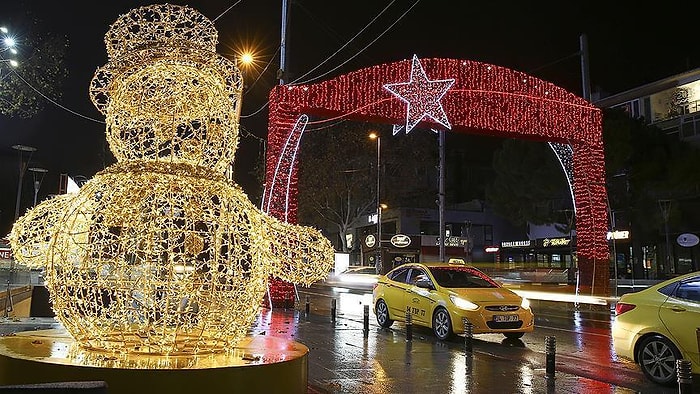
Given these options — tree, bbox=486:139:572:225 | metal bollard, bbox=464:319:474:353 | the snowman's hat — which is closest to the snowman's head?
the snowman's hat

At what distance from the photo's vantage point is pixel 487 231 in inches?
2000

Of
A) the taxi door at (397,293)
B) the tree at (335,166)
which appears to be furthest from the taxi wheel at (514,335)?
the tree at (335,166)

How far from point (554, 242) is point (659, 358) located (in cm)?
3509

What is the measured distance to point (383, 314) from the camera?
1441 centimetres

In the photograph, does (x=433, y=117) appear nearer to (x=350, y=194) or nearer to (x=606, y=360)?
(x=606, y=360)

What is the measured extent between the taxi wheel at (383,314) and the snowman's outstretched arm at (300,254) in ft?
27.1

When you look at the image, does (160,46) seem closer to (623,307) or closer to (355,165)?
(623,307)

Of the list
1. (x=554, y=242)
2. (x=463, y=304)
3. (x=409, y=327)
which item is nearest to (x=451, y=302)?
(x=463, y=304)

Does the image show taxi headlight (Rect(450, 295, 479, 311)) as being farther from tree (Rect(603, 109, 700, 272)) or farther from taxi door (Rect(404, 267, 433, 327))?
tree (Rect(603, 109, 700, 272))

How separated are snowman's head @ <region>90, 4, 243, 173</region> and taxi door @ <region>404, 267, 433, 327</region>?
744 centimetres

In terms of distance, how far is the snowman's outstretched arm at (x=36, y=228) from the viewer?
19.0 feet

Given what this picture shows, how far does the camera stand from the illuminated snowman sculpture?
5121 millimetres

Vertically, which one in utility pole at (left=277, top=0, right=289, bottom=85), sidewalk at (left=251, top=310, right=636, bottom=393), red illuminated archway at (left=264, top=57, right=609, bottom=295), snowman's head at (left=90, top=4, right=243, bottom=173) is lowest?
sidewalk at (left=251, top=310, right=636, bottom=393)

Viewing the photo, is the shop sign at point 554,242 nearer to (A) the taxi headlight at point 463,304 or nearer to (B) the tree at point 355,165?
(B) the tree at point 355,165
